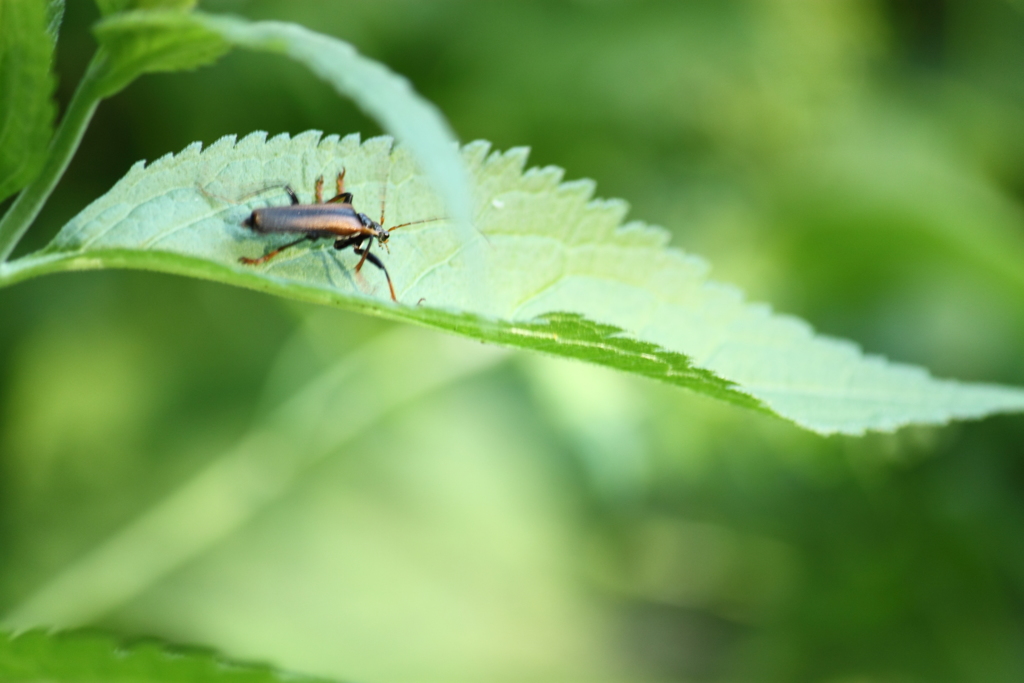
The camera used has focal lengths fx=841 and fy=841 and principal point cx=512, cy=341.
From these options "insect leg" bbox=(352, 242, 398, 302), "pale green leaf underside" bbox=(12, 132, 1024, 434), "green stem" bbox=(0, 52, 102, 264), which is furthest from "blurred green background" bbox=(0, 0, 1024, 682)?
"green stem" bbox=(0, 52, 102, 264)

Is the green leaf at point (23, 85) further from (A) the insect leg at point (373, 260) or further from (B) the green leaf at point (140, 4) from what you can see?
(A) the insect leg at point (373, 260)

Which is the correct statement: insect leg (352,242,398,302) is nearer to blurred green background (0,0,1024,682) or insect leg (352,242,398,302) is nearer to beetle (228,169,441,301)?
beetle (228,169,441,301)

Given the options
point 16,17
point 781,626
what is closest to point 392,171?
point 16,17

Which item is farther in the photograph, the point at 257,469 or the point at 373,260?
the point at 257,469

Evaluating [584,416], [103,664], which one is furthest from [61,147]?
[584,416]

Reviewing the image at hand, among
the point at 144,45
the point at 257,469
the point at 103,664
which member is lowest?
the point at 103,664

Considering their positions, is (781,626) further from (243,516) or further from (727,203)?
(243,516)

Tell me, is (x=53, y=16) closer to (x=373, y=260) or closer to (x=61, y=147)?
(x=61, y=147)
